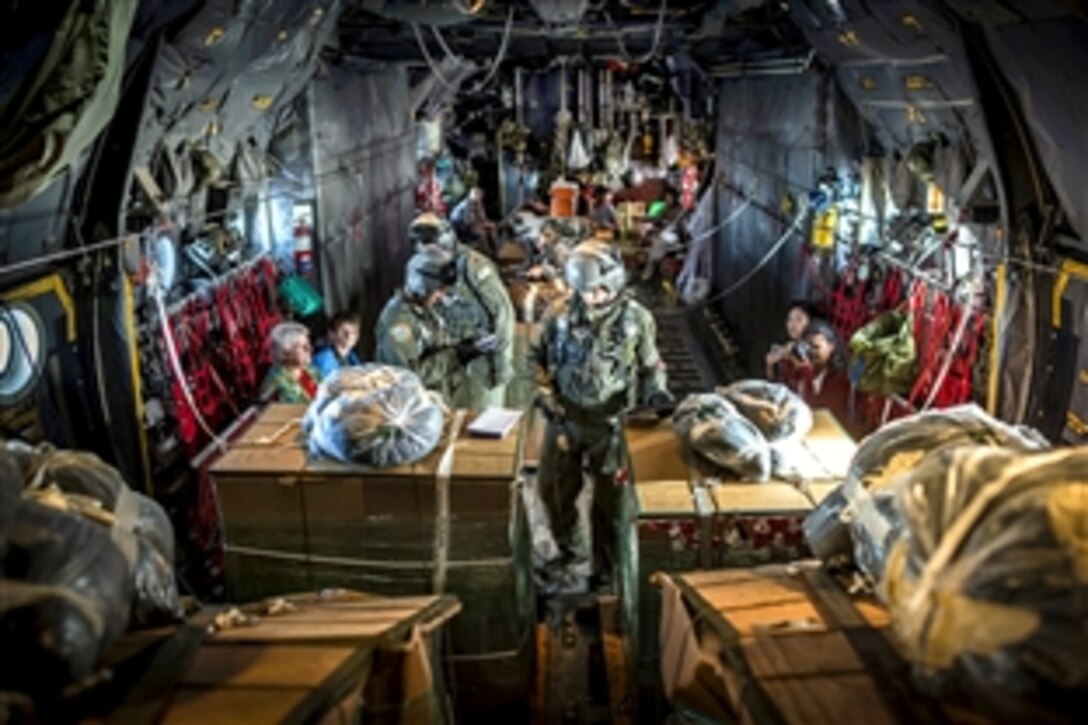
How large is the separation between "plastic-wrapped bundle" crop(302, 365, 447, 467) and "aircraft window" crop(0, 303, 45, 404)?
155 cm

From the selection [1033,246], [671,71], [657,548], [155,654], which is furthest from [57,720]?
[671,71]

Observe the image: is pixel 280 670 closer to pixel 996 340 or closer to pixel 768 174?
pixel 996 340

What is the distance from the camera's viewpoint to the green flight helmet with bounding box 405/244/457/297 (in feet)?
24.1

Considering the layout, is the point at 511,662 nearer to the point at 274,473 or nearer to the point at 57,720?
the point at 274,473

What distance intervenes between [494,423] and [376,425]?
0.64 m

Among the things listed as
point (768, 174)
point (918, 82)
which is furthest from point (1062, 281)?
point (768, 174)

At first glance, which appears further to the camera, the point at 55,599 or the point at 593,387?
the point at 593,387

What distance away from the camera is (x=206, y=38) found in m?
5.14

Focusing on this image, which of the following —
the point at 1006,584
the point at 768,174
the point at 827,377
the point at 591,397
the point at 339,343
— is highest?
the point at 768,174

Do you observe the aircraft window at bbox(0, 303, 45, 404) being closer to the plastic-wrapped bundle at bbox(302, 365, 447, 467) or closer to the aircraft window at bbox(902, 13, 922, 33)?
the plastic-wrapped bundle at bbox(302, 365, 447, 467)

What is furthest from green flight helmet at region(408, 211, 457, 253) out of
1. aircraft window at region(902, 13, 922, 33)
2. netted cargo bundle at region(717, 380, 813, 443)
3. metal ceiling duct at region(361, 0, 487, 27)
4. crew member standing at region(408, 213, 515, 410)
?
aircraft window at region(902, 13, 922, 33)

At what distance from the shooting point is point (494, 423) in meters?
4.52

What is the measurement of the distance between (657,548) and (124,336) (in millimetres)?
3569

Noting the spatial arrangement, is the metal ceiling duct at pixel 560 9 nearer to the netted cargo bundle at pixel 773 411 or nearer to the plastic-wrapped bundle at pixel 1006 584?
the netted cargo bundle at pixel 773 411
